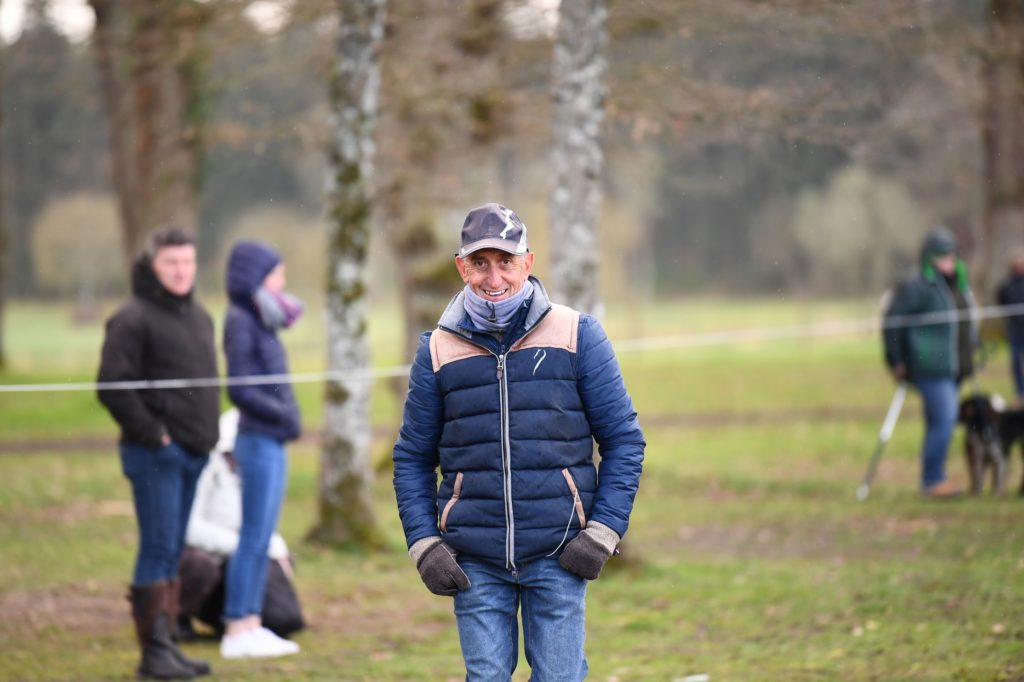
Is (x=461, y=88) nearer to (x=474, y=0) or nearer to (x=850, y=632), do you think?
(x=474, y=0)

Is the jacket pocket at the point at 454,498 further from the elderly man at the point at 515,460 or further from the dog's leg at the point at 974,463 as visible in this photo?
the dog's leg at the point at 974,463

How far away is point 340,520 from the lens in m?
10.5

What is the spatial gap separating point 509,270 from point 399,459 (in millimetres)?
765

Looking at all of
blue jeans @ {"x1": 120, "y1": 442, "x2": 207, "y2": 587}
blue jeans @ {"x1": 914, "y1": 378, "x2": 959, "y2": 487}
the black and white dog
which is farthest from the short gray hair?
the black and white dog

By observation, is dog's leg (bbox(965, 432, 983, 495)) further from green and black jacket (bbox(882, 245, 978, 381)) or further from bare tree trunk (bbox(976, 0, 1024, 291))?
bare tree trunk (bbox(976, 0, 1024, 291))

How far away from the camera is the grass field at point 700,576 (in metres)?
6.92

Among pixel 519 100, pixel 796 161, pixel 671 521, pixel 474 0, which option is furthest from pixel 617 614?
pixel 519 100

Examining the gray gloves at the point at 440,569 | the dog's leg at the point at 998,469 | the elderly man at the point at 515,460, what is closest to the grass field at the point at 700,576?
the dog's leg at the point at 998,469

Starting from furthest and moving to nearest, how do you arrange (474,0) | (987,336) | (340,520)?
(987,336) → (474,0) → (340,520)

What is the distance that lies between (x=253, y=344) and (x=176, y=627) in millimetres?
1683

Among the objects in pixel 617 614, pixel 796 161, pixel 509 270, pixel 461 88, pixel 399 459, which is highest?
pixel 461 88

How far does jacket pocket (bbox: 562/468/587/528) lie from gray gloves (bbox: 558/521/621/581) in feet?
0.15

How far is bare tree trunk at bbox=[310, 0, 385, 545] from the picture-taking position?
1026 centimetres

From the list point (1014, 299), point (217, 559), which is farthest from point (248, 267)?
point (1014, 299)
